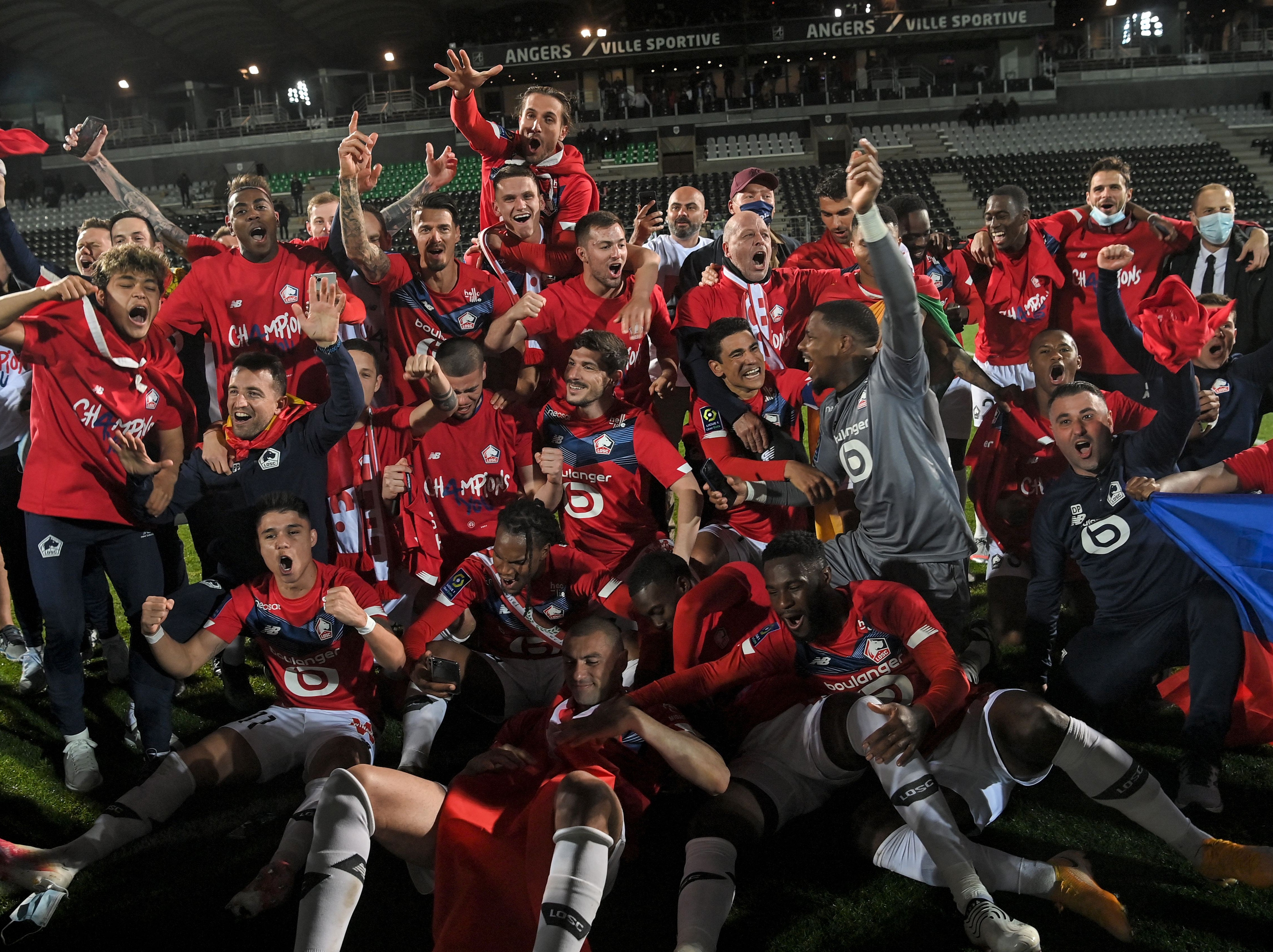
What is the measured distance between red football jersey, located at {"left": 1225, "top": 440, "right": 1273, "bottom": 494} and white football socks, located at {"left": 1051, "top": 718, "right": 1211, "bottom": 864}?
146 cm

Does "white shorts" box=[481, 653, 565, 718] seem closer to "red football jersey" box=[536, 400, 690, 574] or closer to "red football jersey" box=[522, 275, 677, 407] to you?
"red football jersey" box=[536, 400, 690, 574]

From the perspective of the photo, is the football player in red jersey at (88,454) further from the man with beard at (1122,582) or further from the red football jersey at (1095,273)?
the red football jersey at (1095,273)

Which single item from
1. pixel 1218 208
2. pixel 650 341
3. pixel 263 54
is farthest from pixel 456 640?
pixel 263 54

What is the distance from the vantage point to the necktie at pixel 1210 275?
620 centimetres

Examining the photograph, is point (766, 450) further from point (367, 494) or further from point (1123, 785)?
point (1123, 785)

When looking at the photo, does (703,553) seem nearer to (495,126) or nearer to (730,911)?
(730,911)

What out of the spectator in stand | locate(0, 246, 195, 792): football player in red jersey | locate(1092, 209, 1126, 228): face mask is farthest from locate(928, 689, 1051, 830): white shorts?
locate(1092, 209, 1126, 228): face mask

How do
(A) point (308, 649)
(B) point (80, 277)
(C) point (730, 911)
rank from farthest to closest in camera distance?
1. (B) point (80, 277)
2. (A) point (308, 649)
3. (C) point (730, 911)

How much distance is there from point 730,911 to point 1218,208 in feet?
17.5

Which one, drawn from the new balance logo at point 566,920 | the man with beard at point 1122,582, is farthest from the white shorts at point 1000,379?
the new balance logo at point 566,920

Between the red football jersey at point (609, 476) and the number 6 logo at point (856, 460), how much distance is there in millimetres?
870

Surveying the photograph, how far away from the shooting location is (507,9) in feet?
113

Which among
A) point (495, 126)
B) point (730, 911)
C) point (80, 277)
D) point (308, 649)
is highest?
point (495, 126)

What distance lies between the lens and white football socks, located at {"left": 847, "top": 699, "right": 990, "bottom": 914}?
9.55 ft
